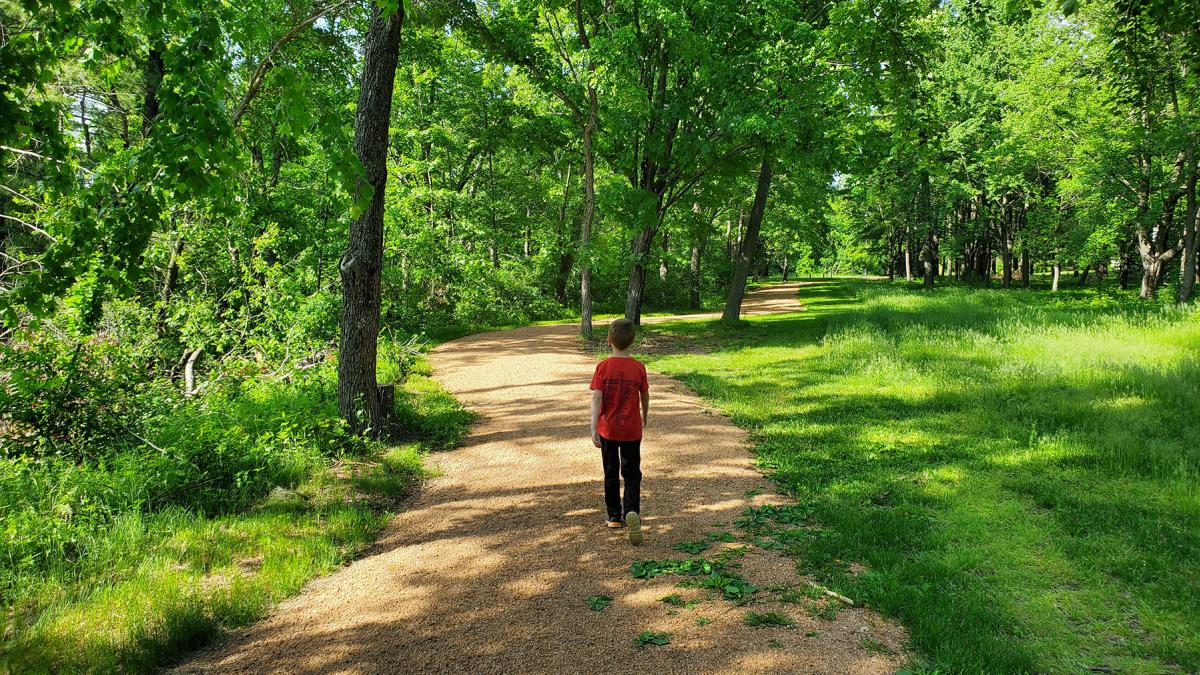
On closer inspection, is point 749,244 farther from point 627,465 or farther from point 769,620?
point 769,620

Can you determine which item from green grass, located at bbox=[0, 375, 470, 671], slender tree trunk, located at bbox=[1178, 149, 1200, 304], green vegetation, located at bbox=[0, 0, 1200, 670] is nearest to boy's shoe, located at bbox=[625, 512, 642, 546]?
green vegetation, located at bbox=[0, 0, 1200, 670]

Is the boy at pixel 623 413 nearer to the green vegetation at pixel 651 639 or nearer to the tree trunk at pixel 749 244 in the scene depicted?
the green vegetation at pixel 651 639

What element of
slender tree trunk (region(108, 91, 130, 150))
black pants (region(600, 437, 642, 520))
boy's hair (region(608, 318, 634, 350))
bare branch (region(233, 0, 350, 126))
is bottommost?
black pants (region(600, 437, 642, 520))

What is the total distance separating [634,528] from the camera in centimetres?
495

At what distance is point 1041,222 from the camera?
3048cm

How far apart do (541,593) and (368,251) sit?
4.96m

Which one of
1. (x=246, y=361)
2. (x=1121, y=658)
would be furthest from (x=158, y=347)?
(x=1121, y=658)

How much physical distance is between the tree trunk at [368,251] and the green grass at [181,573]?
1.18m

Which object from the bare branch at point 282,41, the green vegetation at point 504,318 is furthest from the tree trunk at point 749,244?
the bare branch at point 282,41

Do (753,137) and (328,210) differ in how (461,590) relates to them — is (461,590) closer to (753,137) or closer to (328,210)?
(328,210)

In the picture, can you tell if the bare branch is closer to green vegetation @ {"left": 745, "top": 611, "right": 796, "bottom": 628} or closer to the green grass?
the green grass

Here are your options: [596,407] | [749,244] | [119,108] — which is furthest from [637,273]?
[119,108]

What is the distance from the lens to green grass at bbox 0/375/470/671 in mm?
3541

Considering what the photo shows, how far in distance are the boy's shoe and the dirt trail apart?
4.1 inches
